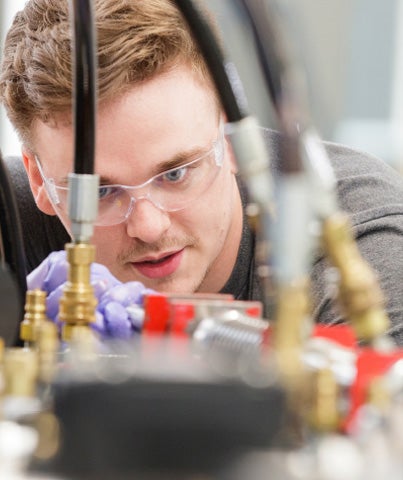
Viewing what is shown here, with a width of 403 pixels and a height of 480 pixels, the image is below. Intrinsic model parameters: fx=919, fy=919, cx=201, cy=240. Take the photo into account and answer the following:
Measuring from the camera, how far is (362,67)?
4.44m

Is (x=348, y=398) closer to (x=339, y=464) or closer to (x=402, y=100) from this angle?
(x=339, y=464)

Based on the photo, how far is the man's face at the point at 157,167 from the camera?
4.50ft

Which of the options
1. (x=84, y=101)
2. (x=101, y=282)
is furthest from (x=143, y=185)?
(x=84, y=101)

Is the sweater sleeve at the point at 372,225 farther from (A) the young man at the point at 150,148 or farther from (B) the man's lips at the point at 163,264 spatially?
(B) the man's lips at the point at 163,264

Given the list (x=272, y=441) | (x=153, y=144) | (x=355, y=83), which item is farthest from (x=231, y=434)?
(x=355, y=83)

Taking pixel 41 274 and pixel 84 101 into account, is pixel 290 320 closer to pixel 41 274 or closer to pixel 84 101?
pixel 84 101

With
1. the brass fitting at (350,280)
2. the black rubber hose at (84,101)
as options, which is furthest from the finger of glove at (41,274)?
the brass fitting at (350,280)

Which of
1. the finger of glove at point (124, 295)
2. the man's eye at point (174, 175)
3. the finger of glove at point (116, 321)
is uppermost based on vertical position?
the man's eye at point (174, 175)

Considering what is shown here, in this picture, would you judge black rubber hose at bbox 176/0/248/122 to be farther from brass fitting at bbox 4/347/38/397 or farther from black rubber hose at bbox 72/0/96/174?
brass fitting at bbox 4/347/38/397

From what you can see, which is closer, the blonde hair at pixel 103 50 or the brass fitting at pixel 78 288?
the brass fitting at pixel 78 288

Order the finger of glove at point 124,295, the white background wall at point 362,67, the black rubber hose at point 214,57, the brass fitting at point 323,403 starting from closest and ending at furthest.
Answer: the brass fitting at point 323,403, the black rubber hose at point 214,57, the finger of glove at point 124,295, the white background wall at point 362,67

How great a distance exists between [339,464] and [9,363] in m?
0.19

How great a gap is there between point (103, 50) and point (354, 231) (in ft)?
1.55

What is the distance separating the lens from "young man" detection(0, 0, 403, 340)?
1.37m
